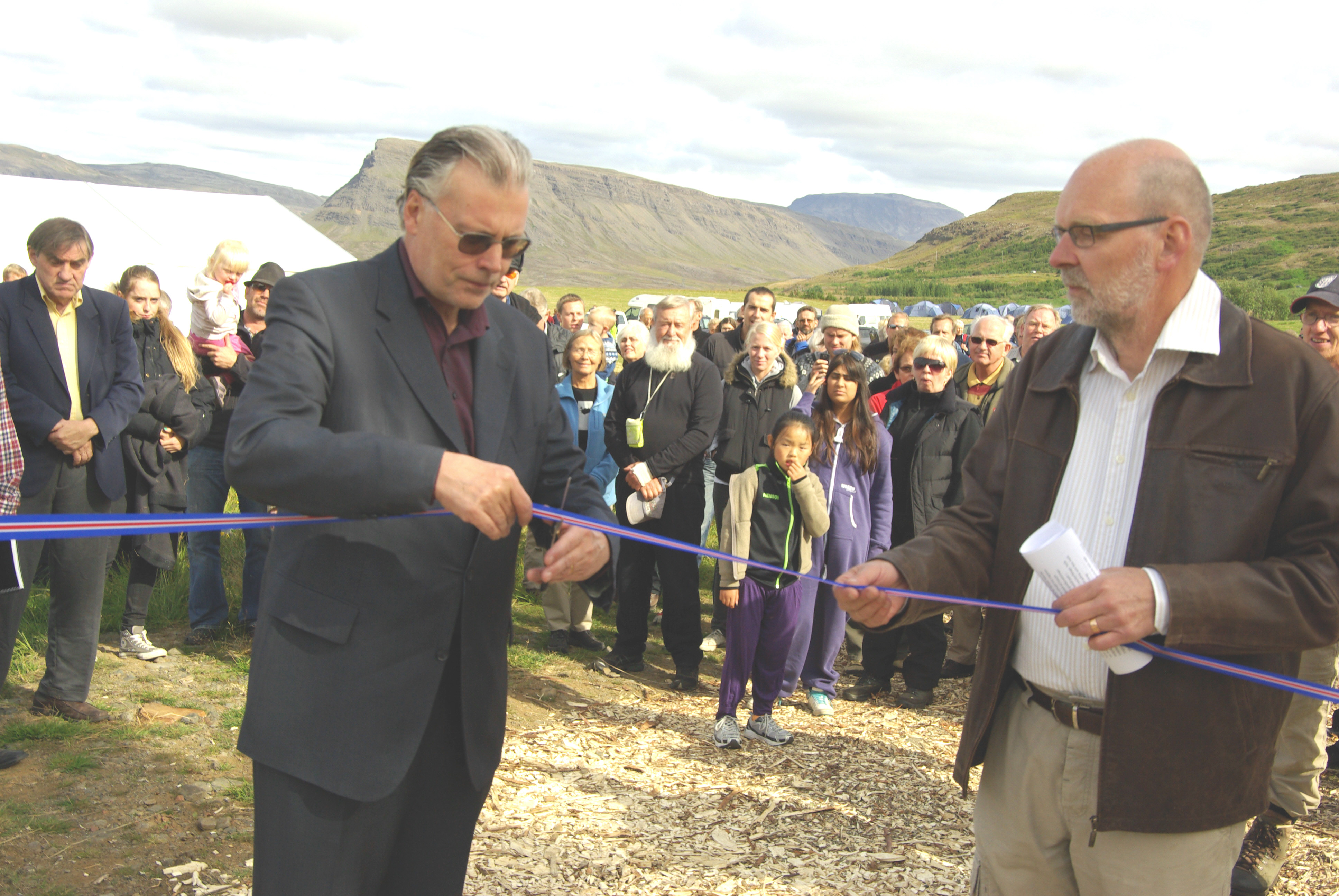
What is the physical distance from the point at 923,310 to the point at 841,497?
71597 millimetres

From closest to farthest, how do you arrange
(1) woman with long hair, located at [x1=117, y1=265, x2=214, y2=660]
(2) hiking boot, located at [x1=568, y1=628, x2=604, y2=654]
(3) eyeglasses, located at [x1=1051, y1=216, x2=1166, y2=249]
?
(3) eyeglasses, located at [x1=1051, y1=216, x2=1166, y2=249] < (1) woman with long hair, located at [x1=117, y1=265, x2=214, y2=660] < (2) hiking boot, located at [x1=568, y1=628, x2=604, y2=654]

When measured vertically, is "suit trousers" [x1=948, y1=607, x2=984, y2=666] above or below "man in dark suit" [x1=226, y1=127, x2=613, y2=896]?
below

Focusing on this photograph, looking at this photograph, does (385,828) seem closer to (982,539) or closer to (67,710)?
(982,539)

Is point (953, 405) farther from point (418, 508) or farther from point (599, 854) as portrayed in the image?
point (418, 508)

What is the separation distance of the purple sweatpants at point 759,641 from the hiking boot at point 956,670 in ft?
6.17

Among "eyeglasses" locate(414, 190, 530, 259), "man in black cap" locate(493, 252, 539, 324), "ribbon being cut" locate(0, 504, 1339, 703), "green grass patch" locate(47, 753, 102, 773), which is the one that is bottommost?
"green grass patch" locate(47, 753, 102, 773)

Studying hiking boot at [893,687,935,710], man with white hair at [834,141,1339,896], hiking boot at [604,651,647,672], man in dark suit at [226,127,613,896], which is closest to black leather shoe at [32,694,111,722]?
hiking boot at [604,651,647,672]

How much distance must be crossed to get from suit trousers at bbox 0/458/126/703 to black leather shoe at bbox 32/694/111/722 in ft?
0.08

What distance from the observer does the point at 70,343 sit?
4848 millimetres

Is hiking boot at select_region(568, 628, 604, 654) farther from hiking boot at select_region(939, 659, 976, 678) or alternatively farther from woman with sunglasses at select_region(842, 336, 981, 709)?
hiking boot at select_region(939, 659, 976, 678)

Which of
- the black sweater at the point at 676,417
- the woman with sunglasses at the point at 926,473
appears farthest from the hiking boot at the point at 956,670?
the black sweater at the point at 676,417

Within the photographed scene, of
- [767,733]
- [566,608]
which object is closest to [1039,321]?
[767,733]

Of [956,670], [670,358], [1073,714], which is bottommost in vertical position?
[956,670]

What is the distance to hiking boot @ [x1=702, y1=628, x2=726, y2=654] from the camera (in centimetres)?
737
